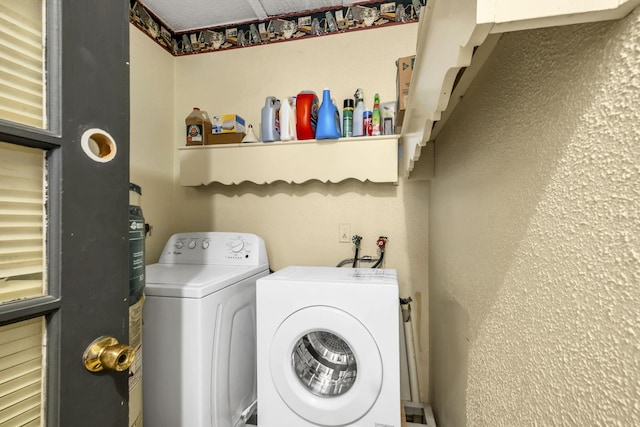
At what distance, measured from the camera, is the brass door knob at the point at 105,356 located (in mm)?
456

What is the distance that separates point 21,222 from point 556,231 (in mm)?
788

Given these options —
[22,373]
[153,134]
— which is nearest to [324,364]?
[22,373]

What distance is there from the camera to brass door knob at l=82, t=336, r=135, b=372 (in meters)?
0.46

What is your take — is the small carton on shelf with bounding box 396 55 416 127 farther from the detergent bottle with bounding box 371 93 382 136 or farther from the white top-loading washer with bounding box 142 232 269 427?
the white top-loading washer with bounding box 142 232 269 427

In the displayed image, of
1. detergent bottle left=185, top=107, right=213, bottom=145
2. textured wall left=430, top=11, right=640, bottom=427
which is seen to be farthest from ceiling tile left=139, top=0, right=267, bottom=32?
textured wall left=430, top=11, right=640, bottom=427

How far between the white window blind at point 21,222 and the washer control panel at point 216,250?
1.28 metres

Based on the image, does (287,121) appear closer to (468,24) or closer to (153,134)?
(153,134)

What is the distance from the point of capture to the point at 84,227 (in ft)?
1.50

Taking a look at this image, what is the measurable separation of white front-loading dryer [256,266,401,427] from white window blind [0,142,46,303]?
92cm

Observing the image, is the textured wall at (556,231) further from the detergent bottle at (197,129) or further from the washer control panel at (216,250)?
the detergent bottle at (197,129)

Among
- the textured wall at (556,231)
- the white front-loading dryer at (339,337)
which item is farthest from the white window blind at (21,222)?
the white front-loading dryer at (339,337)

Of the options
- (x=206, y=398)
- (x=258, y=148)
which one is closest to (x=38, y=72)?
(x=206, y=398)

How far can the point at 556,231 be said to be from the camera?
440 mm

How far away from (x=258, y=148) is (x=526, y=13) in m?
1.57
